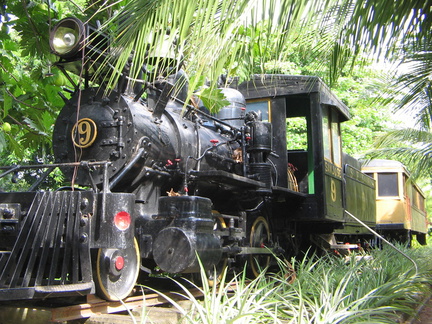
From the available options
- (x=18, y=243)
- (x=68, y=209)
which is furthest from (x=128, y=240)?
(x=18, y=243)

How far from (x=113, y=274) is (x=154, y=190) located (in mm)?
1121

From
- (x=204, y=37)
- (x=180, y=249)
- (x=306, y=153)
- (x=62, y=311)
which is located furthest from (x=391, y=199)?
(x=204, y=37)

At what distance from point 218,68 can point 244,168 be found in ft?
9.22

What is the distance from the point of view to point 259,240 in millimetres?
6398

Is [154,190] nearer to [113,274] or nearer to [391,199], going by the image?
[113,274]

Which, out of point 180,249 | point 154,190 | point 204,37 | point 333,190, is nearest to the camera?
point 204,37

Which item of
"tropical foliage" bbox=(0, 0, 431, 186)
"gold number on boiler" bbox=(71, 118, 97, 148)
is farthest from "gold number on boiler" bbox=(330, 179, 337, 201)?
"gold number on boiler" bbox=(71, 118, 97, 148)

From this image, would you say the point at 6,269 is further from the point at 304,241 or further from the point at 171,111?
the point at 304,241

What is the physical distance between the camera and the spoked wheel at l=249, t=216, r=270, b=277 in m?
6.21

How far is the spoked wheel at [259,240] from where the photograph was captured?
244 inches

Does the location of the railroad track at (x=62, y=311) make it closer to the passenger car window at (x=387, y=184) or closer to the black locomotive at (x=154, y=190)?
the black locomotive at (x=154, y=190)

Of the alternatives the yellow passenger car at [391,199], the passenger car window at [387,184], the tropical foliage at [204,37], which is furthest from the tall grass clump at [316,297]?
the passenger car window at [387,184]

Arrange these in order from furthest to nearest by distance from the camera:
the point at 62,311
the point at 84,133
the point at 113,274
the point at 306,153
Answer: the point at 306,153
the point at 84,133
the point at 113,274
the point at 62,311

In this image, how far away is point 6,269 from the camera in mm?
3695
